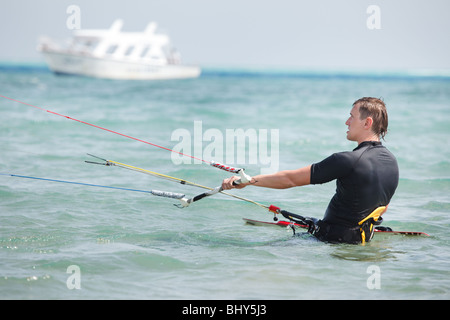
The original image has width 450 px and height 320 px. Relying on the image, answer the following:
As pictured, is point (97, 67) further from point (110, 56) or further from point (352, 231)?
point (352, 231)

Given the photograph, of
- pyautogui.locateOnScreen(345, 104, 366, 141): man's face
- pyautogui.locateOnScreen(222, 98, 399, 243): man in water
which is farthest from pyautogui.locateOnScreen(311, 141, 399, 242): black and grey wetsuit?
pyautogui.locateOnScreen(345, 104, 366, 141): man's face

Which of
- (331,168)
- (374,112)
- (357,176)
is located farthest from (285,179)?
(374,112)

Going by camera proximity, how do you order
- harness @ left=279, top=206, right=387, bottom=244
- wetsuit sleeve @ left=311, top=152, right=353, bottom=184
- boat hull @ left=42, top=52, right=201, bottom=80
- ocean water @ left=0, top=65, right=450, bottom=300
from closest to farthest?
1. ocean water @ left=0, top=65, right=450, bottom=300
2. wetsuit sleeve @ left=311, top=152, right=353, bottom=184
3. harness @ left=279, top=206, right=387, bottom=244
4. boat hull @ left=42, top=52, right=201, bottom=80

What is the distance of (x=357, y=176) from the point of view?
18.3 ft

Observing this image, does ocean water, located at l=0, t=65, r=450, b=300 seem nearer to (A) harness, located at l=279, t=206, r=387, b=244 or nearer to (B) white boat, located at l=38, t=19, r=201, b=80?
(A) harness, located at l=279, t=206, r=387, b=244

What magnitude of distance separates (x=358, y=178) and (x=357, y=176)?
24 millimetres

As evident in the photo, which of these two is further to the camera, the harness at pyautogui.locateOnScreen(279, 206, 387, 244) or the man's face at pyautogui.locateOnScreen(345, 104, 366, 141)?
the harness at pyautogui.locateOnScreen(279, 206, 387, 244)

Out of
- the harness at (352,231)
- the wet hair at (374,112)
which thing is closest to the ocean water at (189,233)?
the harness at (352,231)

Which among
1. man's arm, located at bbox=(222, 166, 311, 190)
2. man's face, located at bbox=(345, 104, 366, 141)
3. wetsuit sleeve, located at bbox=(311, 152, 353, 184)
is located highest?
man's face, located at bbox=(345, 104, 366, 141)

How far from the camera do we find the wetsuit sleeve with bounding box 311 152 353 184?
548 cm

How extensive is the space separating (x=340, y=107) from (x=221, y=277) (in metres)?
22.7

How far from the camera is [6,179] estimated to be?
9375 mm

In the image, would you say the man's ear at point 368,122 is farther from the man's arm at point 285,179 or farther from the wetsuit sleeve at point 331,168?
the man's arm at point 285,179
